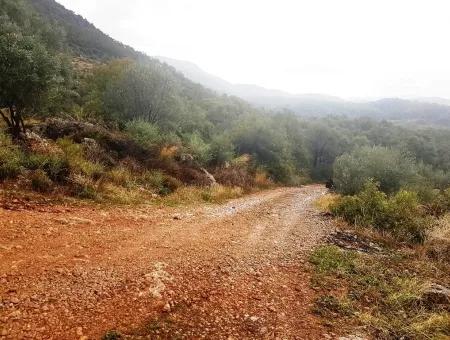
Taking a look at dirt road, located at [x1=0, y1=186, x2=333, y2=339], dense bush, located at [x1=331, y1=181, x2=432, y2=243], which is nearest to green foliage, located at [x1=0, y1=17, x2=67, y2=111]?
dirt road, located at [x1=0, y1=186, x2=333, y2=339]

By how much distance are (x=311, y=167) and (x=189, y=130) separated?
3162 cm

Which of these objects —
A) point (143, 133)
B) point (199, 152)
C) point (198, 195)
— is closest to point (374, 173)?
point (199, 152)

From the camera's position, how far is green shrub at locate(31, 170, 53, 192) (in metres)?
9.68

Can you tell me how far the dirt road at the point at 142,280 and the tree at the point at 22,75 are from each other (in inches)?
231

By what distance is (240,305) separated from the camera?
5621 millimetres

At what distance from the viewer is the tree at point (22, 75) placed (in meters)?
12.2

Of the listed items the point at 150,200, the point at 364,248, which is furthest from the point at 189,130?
the point at 364,248

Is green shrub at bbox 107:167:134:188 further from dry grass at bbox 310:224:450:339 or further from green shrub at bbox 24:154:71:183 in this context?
dry grass at bbox 310:224:450:339

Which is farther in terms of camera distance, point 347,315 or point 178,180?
point 178,180

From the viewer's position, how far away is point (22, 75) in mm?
12375

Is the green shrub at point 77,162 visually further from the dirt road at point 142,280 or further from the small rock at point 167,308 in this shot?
the small rock at point 167,308

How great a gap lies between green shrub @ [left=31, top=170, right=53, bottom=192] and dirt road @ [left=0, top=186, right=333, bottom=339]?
113 centimetres

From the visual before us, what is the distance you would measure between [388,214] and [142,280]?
33.5ft

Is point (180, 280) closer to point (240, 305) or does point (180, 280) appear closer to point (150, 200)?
point (240, 305)
